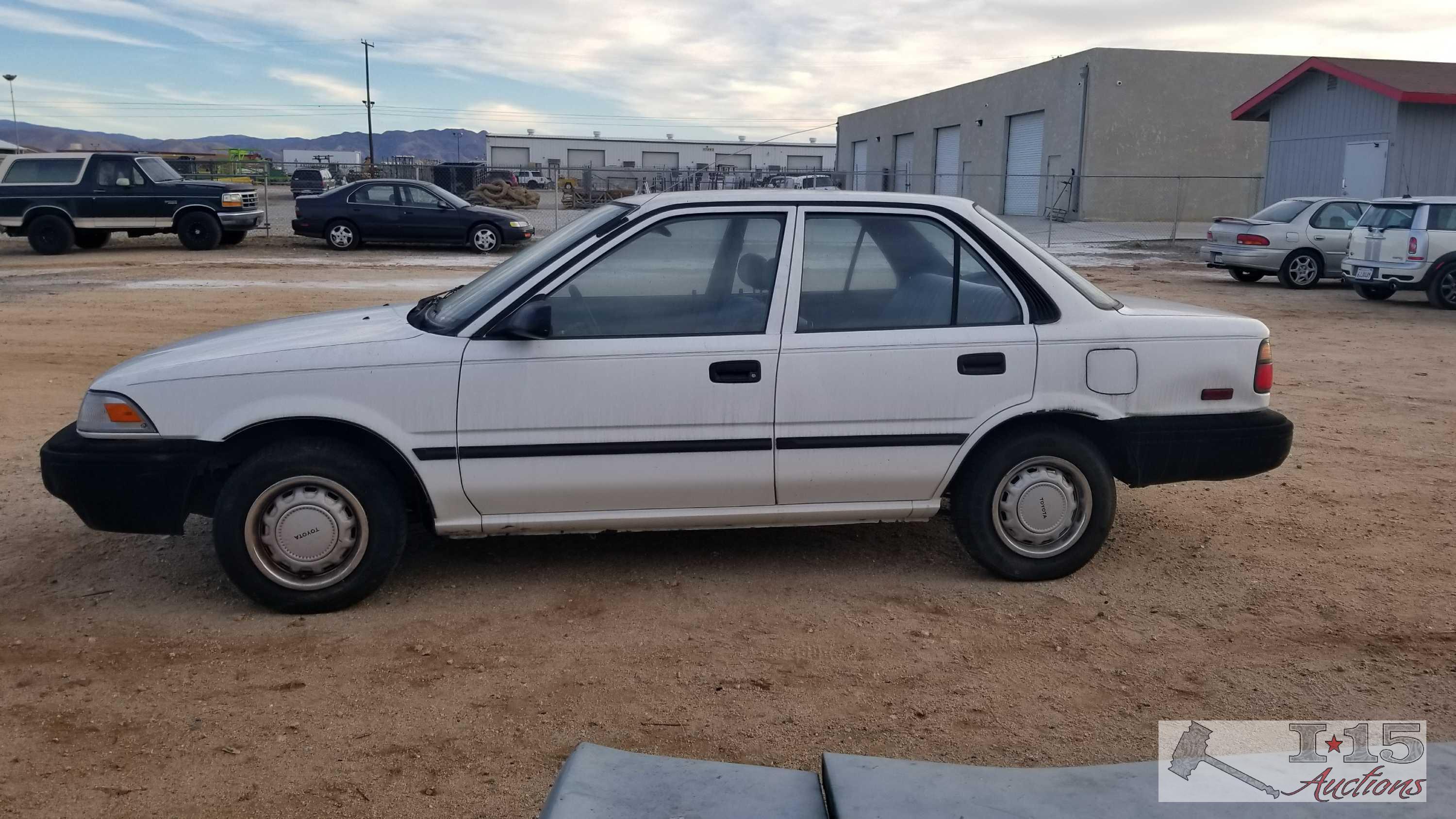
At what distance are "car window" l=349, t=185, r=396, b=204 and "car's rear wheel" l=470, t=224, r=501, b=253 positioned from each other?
5.55 ft

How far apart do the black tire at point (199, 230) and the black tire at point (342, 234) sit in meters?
1.96

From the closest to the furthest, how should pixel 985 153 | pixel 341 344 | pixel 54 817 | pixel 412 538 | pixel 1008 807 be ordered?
pixel 1008 807 < pixel 54 817 < pixel 341 344 < pixel 412 538 < pixel 985 153

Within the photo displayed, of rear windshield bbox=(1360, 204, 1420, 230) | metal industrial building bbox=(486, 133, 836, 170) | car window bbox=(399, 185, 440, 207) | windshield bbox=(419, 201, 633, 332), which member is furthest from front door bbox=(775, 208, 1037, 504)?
metal industrial building bbox=(486, 133, 836, 170)

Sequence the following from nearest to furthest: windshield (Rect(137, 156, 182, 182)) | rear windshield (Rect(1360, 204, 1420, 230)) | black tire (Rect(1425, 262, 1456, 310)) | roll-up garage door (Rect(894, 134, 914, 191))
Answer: black tire (Rect(1425, 262, 1456, 310)), rear windshield (Rect(1360, 204, 1420, 230)), windshield (Rect(137, 156, 182, 182)), roll-up garage door (Rect(894, 134, 914, 191))

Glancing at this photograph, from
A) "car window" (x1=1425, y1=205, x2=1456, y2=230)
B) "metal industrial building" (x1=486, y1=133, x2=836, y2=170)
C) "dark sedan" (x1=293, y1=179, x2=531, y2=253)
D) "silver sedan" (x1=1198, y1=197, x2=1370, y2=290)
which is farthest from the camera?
"metal industrial building" (x1=486, y1=133, x2=836, y2=170)

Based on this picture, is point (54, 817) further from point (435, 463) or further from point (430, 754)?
point (435, 463)

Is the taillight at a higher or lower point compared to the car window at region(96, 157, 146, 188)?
lower

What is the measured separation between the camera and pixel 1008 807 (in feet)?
9.48

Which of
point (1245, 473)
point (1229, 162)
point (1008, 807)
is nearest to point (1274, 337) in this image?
point (1245, 473)

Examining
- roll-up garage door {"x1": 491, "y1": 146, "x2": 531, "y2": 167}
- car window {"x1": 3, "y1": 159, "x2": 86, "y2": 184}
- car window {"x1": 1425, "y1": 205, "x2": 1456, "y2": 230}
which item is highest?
roll-up garage door {"x1": 491, "y1": 146, "x2": 531, "y2": 167}

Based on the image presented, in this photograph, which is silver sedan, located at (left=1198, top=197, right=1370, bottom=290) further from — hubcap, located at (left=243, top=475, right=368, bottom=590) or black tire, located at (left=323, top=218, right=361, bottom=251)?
hubcap, located at (left=243, top=475, right=368, bottom=590)

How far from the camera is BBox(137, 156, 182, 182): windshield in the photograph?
73.7ft

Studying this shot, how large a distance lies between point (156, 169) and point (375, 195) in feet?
13.2

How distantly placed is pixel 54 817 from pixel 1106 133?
38543mm
